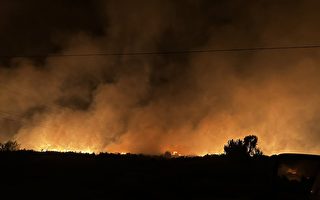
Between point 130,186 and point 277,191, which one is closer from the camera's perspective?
point 277,191

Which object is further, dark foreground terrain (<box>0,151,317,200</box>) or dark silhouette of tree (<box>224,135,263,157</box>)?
dark silhouette of tree (<box>224,135,263,157</box>)

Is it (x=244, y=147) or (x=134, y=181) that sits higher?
(x=244, y=147)

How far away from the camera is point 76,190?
2166 cm

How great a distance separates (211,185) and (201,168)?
8.62 meters

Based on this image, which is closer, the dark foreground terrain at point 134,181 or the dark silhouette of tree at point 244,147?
the dark foreground terrain at point 134,181

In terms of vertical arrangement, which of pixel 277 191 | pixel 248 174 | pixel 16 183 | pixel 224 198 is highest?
pixel 248 174

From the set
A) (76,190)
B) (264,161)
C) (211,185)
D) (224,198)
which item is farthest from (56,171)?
(264,161)

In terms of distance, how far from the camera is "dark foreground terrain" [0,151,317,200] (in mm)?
19359

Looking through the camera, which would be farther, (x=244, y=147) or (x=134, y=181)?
(x=244, y=147)

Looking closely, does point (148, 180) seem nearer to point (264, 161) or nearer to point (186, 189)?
point (186, 189)

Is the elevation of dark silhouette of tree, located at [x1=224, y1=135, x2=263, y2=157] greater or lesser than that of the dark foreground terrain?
greater

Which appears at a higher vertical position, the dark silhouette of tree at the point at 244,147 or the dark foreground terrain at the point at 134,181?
the dark silhouette of tree at the point at 244,147

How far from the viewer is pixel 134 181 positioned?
84.2 ft

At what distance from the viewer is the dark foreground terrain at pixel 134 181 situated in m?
19.4
